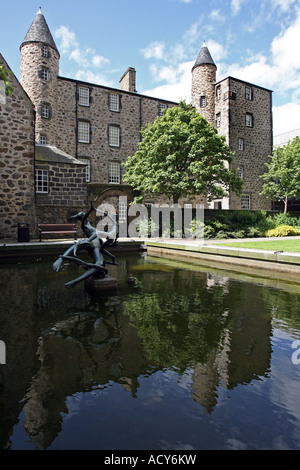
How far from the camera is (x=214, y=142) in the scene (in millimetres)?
17672

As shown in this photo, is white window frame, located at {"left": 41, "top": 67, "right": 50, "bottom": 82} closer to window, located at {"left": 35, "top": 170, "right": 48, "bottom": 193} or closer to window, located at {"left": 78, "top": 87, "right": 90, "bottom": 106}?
window, located at {"left": 78, "top": 87, "right": 90, "bottom": 106}

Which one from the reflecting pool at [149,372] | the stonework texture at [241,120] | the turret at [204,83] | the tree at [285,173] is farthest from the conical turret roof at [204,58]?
the reflecting pool at [149,372]

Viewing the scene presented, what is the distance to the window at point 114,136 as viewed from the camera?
27.4 metres

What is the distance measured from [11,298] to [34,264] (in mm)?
4046

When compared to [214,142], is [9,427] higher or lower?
lower

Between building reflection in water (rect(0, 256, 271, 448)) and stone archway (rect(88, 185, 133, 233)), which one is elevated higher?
stone archway (rect(88, 185, 133, 233))

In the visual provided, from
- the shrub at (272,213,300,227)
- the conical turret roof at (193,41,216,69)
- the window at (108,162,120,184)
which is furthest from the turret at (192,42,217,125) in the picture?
the shrub at (272,213,300,227)

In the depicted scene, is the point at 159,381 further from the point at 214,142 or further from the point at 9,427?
the point at 214,142

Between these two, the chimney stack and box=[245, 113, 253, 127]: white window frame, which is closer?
box=[245, 113, 253, 127]: white window frame

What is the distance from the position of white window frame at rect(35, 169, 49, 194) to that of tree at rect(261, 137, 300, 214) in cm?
2146

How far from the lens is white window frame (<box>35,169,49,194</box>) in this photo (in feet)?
55.0
